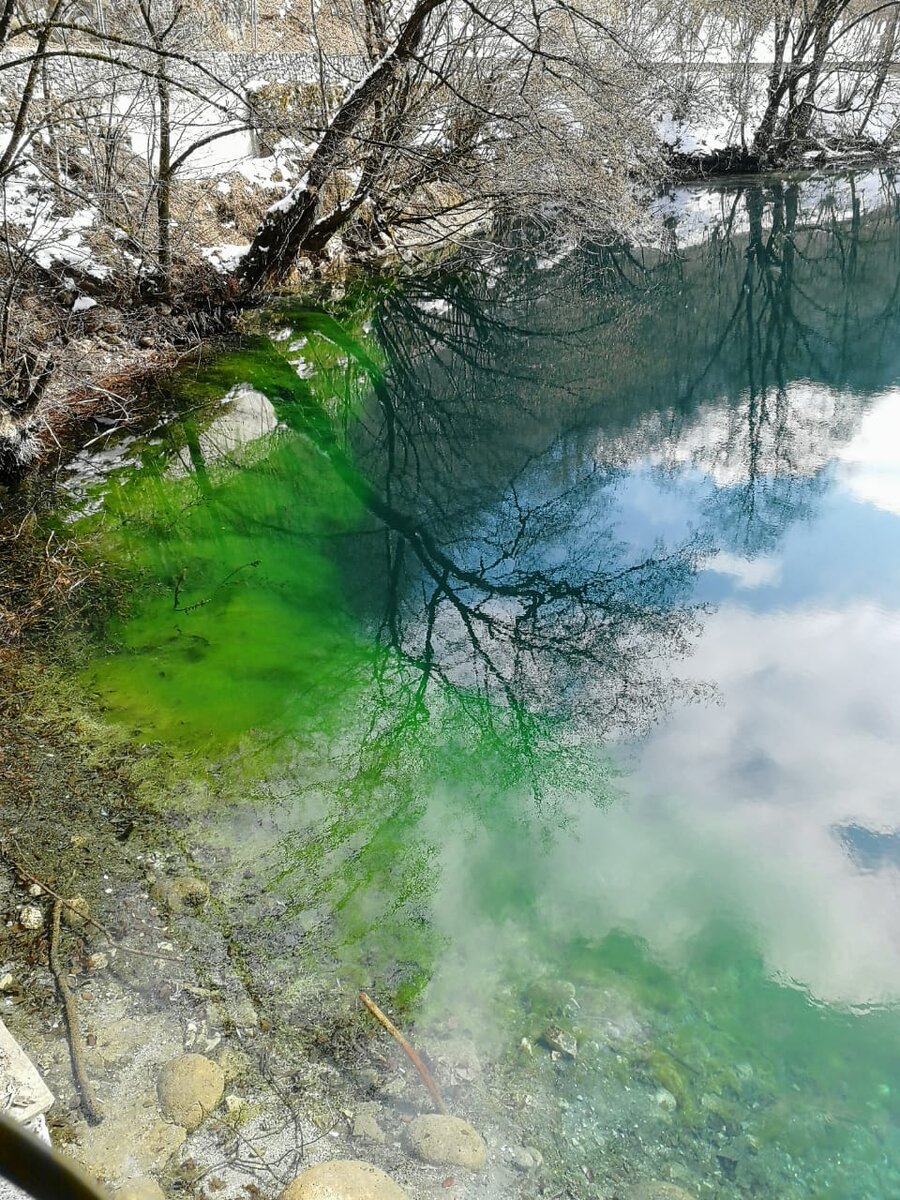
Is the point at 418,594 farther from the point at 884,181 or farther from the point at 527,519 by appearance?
the point at 884,181

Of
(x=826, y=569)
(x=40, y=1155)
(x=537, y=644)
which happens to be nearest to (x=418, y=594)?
(x=537, y=644)

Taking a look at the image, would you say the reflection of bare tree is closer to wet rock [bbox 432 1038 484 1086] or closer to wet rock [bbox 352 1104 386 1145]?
wet rock [bbox 432 1038 484 1086]

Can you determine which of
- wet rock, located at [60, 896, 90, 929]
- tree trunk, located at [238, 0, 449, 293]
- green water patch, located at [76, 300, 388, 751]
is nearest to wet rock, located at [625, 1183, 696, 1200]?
wet rock, located at [60, 896, 90, 929]

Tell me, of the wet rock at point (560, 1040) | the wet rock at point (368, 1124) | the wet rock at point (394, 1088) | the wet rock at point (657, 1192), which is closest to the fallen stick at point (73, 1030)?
the wet rock at point (368, 1124)

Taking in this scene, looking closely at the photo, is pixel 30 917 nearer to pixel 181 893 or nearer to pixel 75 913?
pixel 75 913

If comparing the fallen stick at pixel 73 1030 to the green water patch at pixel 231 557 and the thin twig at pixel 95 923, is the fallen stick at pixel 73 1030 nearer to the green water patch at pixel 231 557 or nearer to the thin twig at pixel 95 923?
the thin twig at pixel 95 923

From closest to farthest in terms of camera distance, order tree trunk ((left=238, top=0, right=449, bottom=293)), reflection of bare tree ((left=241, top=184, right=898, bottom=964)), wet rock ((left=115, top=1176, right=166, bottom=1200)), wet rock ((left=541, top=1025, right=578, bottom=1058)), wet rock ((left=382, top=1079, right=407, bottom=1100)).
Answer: wet rock ((left=115, top=1176, right=166, bottom=1200)), wet rock ((left=382, top=1079, right=407, bottom=1100)), wet rock ((left=541, top=1025, right=578, bottom=1058)), reflection of bare tree ((left=241, top=184, right=898, bottom=964)), tree trunk ((left=238, top=0, right=449, bottom=293))
